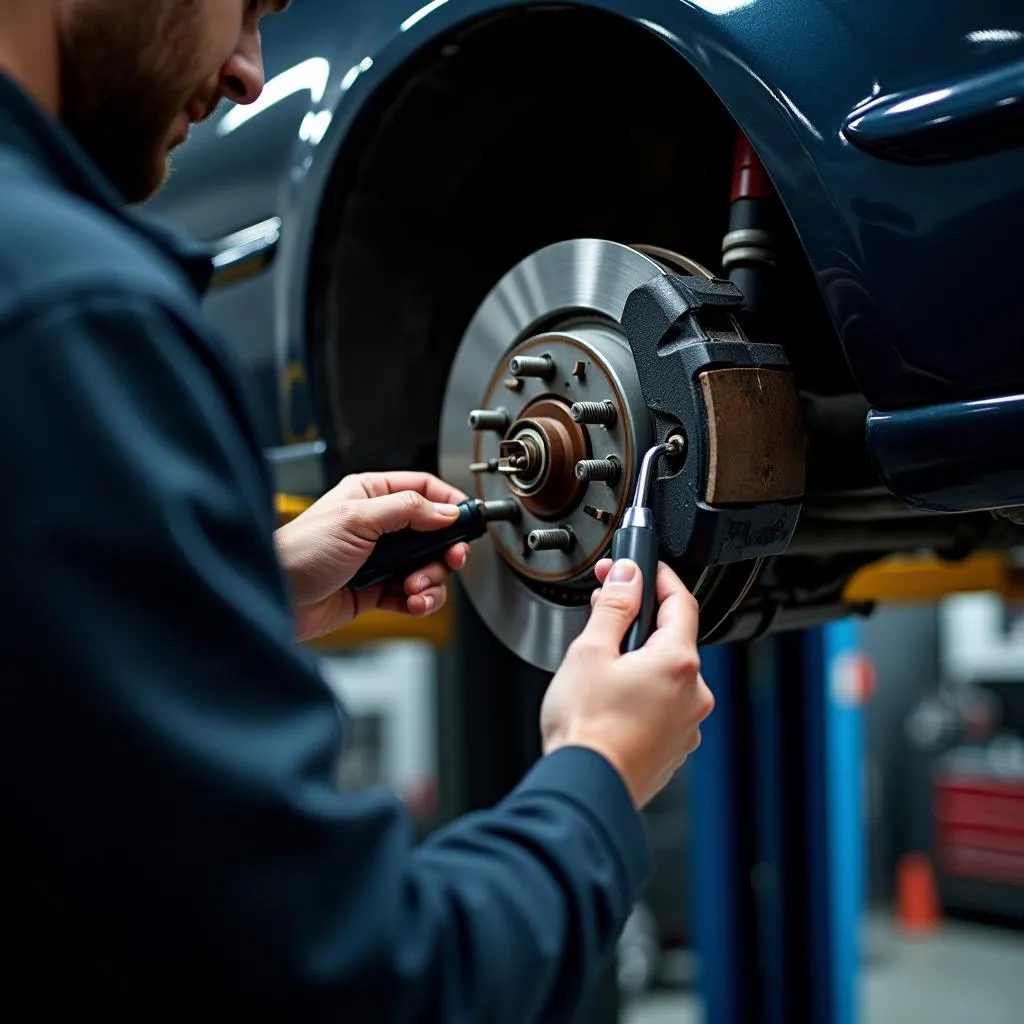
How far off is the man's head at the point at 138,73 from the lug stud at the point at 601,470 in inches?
11.7

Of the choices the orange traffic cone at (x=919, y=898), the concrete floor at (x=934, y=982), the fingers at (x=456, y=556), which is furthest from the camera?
the orange traffic cone at (x=919, y=898)

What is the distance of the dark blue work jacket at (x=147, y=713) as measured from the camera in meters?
0.33

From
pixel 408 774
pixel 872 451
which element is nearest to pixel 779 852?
pixel 872 451

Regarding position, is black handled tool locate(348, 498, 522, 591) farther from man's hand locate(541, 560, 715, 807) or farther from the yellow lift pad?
the yellow lift pad

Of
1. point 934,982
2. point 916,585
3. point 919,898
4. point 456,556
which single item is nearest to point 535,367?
point 456,556

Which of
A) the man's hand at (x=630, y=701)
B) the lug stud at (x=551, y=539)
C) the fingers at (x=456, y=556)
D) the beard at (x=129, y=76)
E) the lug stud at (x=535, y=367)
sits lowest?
the man's hand at (x=630, y=701)

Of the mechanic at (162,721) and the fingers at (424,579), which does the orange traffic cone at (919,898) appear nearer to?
the fingers at (424,579)

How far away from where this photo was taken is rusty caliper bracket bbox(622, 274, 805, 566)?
641 mm

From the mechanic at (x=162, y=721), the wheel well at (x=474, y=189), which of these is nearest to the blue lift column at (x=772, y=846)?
the wheel well at (x=474, y=189)

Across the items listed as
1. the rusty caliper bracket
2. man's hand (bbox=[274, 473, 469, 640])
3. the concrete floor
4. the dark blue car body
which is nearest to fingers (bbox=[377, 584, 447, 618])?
man's hand (bbox=[274, 473, 469, 640])

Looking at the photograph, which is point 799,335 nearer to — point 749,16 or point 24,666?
point 749,16

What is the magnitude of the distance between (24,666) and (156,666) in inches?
1.4

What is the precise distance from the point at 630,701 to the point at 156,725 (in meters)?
0.22

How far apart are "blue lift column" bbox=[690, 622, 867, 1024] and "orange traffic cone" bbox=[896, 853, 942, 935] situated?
2.57 meters
